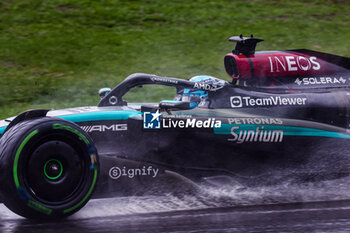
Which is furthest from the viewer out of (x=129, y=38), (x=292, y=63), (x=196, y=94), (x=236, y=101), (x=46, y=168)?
(x=129, y=38)

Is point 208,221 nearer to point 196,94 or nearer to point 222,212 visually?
point 222,212

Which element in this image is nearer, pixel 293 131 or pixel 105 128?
pixel 105 128

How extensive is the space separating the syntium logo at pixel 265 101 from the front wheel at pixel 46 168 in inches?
69.0

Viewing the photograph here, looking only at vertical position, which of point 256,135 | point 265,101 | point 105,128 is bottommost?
point 256,135

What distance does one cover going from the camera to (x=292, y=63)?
6375 millimetres

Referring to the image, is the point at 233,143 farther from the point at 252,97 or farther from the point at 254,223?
the point at 254,223

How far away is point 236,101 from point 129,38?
314 inches

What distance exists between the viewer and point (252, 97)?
5.98 m

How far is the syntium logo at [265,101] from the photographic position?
5941mm

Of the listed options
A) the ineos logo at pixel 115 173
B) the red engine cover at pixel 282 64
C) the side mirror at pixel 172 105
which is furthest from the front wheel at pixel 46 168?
the red engine cover at pixel 282 64

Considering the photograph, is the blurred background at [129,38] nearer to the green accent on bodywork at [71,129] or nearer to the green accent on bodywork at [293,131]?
the green accent on bodywork at [293,131]

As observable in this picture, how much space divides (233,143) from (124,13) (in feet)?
31.4

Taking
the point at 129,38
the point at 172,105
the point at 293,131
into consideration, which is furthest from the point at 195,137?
the point at 129,38

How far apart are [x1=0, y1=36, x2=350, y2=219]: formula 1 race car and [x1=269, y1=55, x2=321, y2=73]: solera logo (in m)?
0.01
